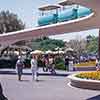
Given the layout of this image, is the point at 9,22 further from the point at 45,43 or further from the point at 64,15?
the point at 64,15

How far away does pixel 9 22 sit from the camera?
63.7m

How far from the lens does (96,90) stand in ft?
56.8

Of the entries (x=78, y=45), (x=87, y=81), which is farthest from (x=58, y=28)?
(x=78, y=45)

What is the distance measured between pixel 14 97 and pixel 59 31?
47.1ft

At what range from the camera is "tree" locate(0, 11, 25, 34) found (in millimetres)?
62750

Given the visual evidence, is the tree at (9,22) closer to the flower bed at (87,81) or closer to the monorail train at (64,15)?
the monorail train at (64,15)

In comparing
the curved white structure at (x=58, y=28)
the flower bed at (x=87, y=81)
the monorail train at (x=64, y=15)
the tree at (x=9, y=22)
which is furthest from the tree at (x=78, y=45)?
the flower bed at (x=87, y=81)

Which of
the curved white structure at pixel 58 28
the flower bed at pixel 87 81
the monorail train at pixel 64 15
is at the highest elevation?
the monorail train at pixel 64 15

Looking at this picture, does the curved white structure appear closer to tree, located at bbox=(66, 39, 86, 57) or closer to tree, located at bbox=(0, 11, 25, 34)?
tree, located at bbox=(0, 11, 25, 34)

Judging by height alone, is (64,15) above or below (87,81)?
above

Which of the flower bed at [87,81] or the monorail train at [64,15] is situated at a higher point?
the monorail train at [64,15]

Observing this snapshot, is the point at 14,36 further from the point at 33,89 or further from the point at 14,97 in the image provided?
the point at 14,97

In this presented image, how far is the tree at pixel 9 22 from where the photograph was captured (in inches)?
2470

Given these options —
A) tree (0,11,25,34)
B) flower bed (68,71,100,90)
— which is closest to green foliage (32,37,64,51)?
tree (0,11,25,34)
